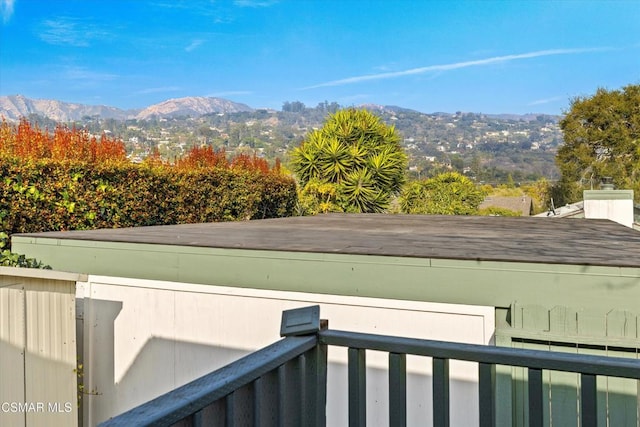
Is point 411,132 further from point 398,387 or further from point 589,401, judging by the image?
point 589,401

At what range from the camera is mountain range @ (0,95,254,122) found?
93875 millimetres

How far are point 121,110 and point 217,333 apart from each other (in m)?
138

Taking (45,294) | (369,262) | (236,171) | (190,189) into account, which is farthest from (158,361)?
(236,171)

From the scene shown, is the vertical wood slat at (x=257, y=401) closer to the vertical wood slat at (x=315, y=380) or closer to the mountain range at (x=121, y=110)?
the vertical wood slat at (x=315, y=380)

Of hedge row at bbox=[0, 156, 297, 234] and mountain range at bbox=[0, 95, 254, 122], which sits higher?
mountain range at bbox=[0, 95, 254, 122]

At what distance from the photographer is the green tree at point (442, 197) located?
53.5 feet

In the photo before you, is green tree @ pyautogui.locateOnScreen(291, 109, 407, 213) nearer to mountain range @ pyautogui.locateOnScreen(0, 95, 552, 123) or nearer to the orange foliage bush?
the orange foliage bush

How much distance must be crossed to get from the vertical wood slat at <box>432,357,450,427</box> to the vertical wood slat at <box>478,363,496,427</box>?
0.30 feet

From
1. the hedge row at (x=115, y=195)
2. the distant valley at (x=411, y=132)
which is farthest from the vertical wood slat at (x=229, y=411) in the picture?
the distant valley at (x=411, y=132)

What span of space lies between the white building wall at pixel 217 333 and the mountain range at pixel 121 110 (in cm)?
8724

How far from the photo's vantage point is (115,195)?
603 cm

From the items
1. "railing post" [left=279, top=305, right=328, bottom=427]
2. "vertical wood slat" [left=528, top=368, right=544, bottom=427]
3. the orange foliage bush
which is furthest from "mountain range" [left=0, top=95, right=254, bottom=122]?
"vertical wood slat" [left=528, top=368, right=544, bottom=427]

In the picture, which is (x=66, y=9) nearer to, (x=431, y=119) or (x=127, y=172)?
(x=127, y=172)

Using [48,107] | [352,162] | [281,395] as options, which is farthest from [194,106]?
[281,395]
